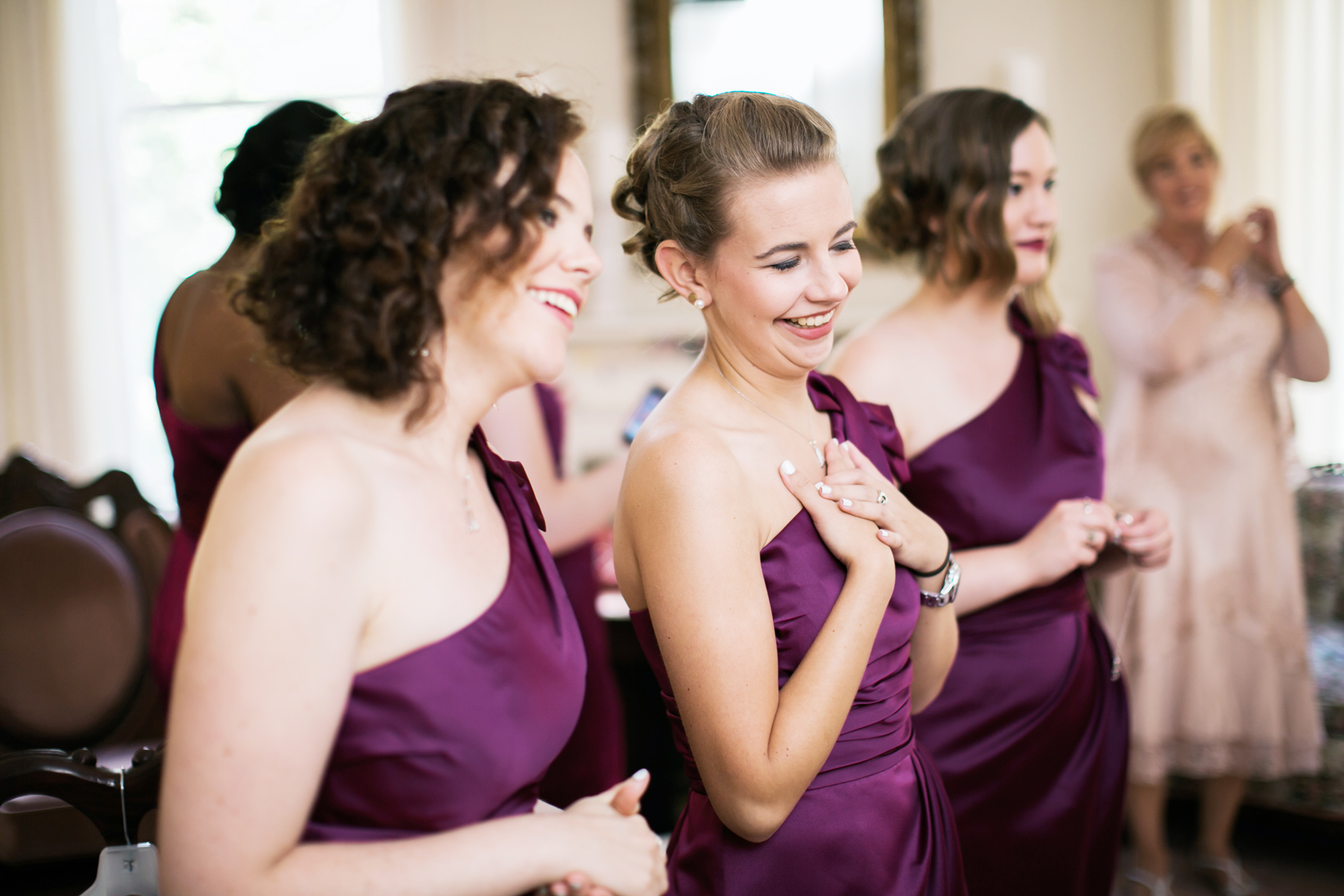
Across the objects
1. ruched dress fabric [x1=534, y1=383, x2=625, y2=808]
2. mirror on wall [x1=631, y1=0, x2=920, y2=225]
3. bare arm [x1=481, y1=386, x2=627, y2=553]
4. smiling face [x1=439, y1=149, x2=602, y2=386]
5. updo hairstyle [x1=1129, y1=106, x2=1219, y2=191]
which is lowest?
ruched dress fabric [x1=534, y1=383, x2=625, y2=808]

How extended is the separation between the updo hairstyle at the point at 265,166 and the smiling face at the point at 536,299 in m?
0.70

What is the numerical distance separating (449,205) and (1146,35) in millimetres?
3630

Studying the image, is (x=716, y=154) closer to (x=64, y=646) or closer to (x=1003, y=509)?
(x=1003, y=509)

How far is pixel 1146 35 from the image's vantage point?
3686 mm

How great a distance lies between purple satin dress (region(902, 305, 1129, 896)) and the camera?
1679 millimetres

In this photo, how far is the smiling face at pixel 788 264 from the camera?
1.19 m

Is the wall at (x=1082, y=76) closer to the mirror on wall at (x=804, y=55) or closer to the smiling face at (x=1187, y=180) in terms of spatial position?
the mirror on wall at (x=804, y=55)

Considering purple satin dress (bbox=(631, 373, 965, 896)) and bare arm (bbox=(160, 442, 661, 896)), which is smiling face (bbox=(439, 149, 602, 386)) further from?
purple satin dress (bbox=(631, 373, 965, 896))

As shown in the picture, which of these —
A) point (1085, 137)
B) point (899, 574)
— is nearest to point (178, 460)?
point (899, 574)

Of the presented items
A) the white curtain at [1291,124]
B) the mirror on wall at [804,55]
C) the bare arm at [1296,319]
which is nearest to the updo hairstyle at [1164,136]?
the white curtain at [1291,124]

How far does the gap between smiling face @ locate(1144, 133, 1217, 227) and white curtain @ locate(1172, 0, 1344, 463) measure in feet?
1.91

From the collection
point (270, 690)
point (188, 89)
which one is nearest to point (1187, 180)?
→ point (270, 690)

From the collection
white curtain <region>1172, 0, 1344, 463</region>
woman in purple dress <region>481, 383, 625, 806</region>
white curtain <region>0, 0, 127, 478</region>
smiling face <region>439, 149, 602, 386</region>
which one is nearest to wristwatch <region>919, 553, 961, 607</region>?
smiling face <region>439, 149, 602, 386</region>

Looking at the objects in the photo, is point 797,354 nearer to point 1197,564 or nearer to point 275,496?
point 275,496
